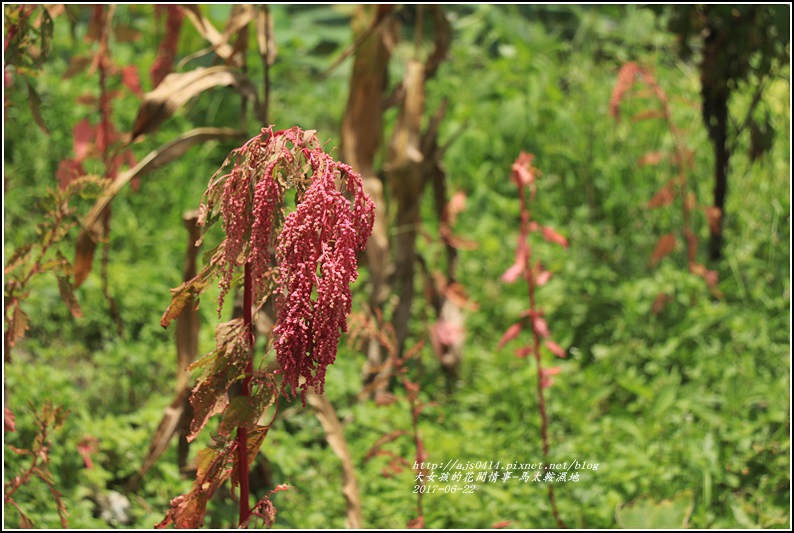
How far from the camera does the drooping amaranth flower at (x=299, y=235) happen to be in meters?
1.11

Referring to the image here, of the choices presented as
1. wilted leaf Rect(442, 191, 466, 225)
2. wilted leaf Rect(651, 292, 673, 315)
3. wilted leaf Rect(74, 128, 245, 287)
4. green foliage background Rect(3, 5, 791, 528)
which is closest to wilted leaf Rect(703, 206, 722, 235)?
green foliage background Rect(3, 5, 791, 528)

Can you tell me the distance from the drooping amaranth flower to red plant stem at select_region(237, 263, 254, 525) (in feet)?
0.21

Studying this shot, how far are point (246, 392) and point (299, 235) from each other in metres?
0.29

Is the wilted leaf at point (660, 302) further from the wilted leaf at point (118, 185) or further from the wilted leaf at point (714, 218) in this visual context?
the wilted leaf at point (118, 185)

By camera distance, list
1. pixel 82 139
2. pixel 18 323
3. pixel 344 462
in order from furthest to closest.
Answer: pixel 82 139 → pixel 344 462 → pixel 18 323

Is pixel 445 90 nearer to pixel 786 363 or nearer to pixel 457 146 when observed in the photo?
pixel 457 146

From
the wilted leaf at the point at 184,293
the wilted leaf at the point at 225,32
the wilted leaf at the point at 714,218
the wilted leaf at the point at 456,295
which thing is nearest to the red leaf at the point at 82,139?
the wilted leaf at the point at 225,32

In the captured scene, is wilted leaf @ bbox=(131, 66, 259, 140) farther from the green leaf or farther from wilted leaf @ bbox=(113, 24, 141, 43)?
the green leaf

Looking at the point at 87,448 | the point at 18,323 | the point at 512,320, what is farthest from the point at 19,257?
the point at 512,320

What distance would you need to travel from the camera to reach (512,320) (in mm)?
3156

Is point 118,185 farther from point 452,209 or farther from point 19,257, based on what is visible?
point 452,209

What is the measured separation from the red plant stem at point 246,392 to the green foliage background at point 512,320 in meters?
0.74

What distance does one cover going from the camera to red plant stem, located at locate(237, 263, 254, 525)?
1.25m

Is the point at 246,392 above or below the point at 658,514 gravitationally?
above
